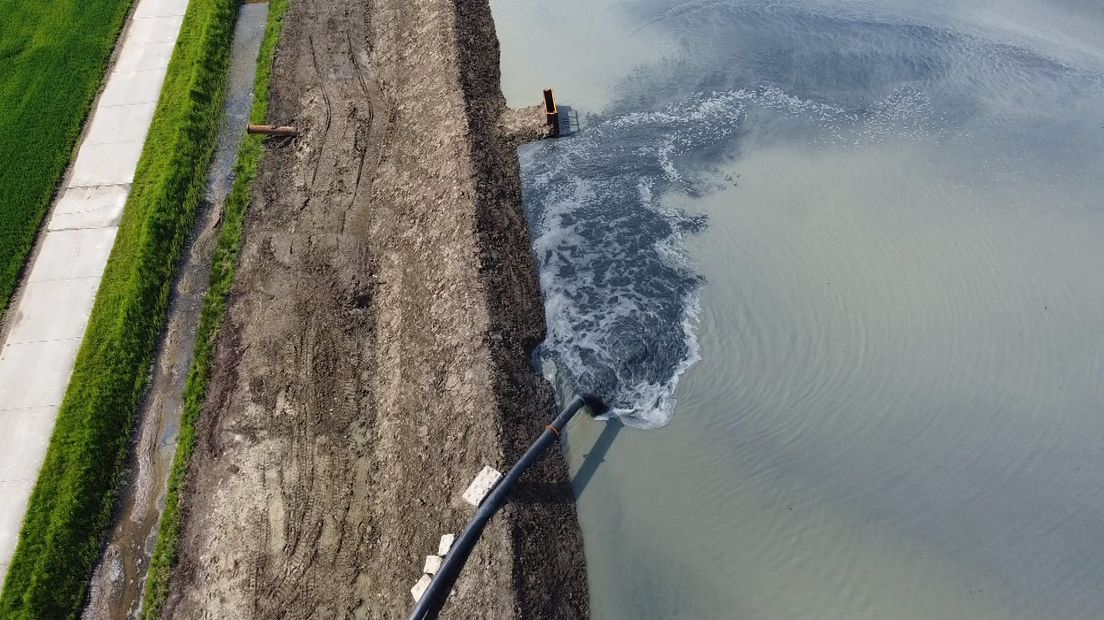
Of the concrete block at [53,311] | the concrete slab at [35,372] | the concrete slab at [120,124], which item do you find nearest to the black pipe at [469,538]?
the concrete slab at [35,372]

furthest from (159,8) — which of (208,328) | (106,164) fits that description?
(208,328)

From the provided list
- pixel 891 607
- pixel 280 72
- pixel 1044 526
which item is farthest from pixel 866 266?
pixel 280 72

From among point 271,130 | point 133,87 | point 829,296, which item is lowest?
point 133,87

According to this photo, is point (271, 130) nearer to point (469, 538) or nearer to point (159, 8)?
point (159, 8)

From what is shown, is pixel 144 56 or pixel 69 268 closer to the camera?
pixel 69 268

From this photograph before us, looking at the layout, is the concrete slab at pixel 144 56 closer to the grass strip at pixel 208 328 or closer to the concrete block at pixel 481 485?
the grass strip at pixel 208 328

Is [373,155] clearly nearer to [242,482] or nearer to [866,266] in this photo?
[242,482]
